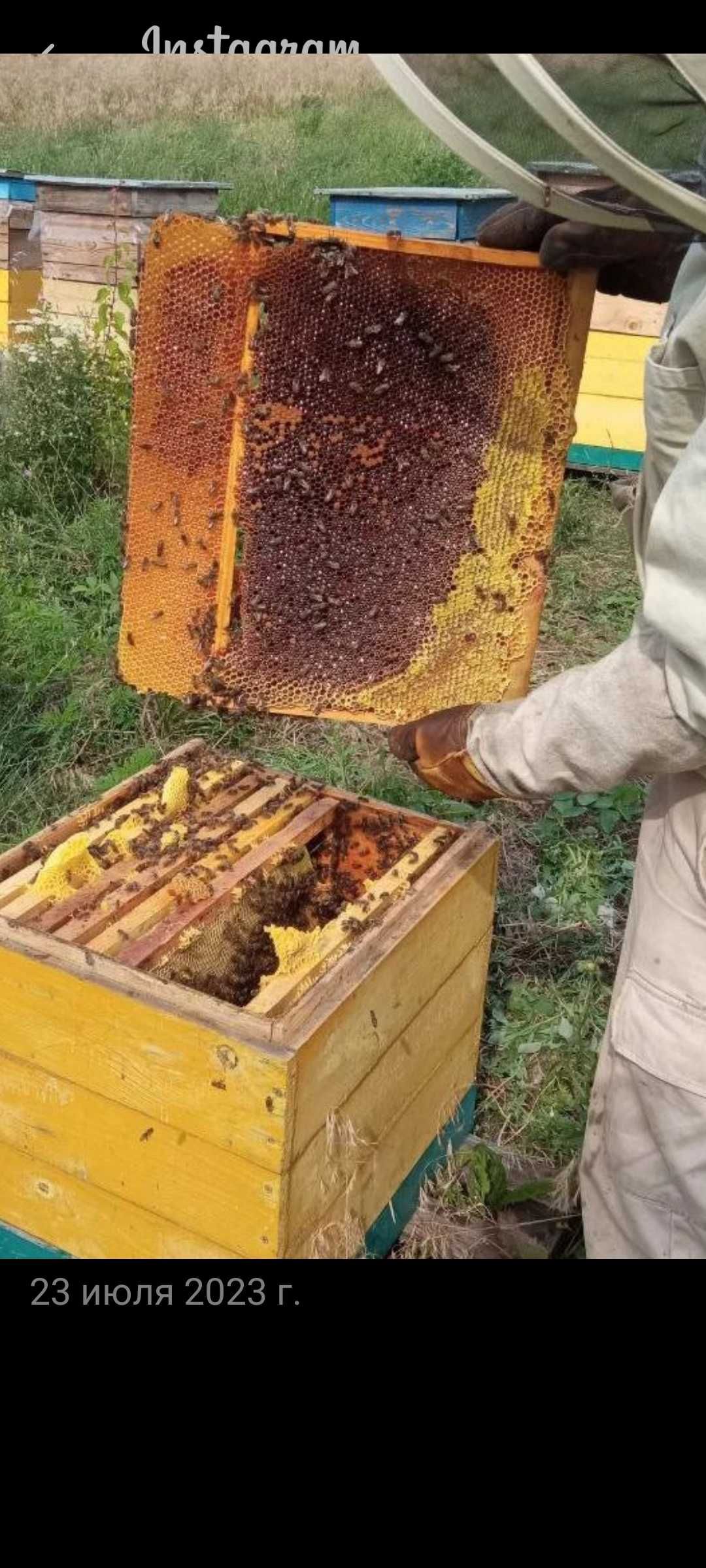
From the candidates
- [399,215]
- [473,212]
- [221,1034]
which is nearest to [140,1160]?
[221,1034]

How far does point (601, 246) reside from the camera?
2.01 metres

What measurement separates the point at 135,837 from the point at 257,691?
0.39m

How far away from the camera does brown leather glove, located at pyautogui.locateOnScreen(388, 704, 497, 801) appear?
2.03 meters

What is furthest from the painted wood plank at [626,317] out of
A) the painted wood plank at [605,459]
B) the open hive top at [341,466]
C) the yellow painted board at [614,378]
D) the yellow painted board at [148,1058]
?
the yellow painted board at [148,1058]

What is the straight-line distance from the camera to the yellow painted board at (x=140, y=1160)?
185 centimetres

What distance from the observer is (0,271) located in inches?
249

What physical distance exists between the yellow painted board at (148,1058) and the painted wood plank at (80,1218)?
21 cm

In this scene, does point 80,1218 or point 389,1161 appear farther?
point 389,1161

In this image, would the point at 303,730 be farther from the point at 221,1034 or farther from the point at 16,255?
the point at 16,255

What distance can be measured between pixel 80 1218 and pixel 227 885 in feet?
2.00

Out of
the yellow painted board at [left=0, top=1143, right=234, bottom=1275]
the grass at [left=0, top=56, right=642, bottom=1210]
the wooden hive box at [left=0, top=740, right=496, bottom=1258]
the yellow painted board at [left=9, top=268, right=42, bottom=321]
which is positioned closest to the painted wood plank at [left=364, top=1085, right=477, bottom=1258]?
the wooden hive box at [left=0, top=740, right=496, bottom=1258]

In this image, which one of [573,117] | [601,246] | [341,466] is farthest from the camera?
[341,466]

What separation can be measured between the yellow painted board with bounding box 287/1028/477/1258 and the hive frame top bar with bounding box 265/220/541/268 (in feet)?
4.81

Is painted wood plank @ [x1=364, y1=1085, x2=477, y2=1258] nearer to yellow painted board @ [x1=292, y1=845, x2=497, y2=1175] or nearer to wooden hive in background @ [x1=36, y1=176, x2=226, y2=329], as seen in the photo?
yellow painted board @ [x1=292, y1=845, x2=497, y2=1175]
